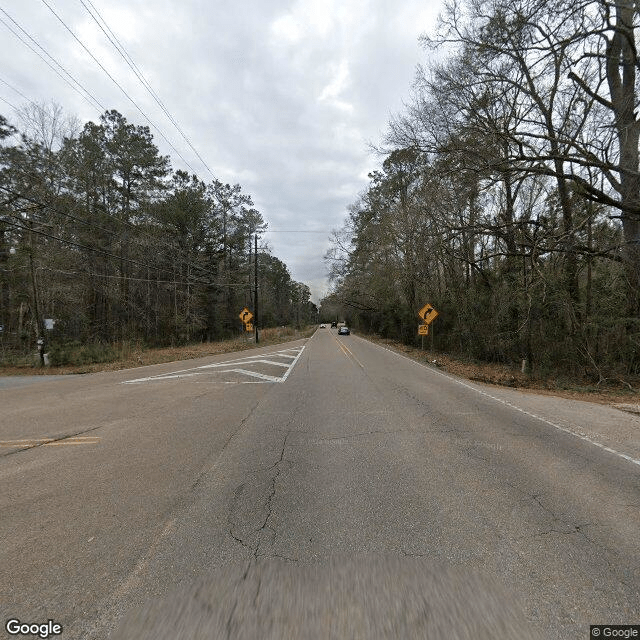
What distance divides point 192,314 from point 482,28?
30702 mm

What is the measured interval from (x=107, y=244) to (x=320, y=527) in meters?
31.2

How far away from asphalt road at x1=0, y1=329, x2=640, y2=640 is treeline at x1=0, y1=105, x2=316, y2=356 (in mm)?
15933

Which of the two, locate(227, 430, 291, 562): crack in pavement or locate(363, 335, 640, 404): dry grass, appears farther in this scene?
locate(363, 335, 640, 404): dry grass

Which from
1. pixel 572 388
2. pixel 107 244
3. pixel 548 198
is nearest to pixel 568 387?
pixel 572 388

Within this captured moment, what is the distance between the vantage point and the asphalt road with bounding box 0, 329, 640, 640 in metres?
2.15

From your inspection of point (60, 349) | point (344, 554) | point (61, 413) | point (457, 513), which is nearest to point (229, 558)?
point (344, 554)

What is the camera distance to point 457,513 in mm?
3291

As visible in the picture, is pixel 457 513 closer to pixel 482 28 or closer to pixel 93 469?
pixel 93 469

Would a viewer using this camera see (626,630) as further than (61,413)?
No

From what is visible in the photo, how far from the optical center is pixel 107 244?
2811 cm
